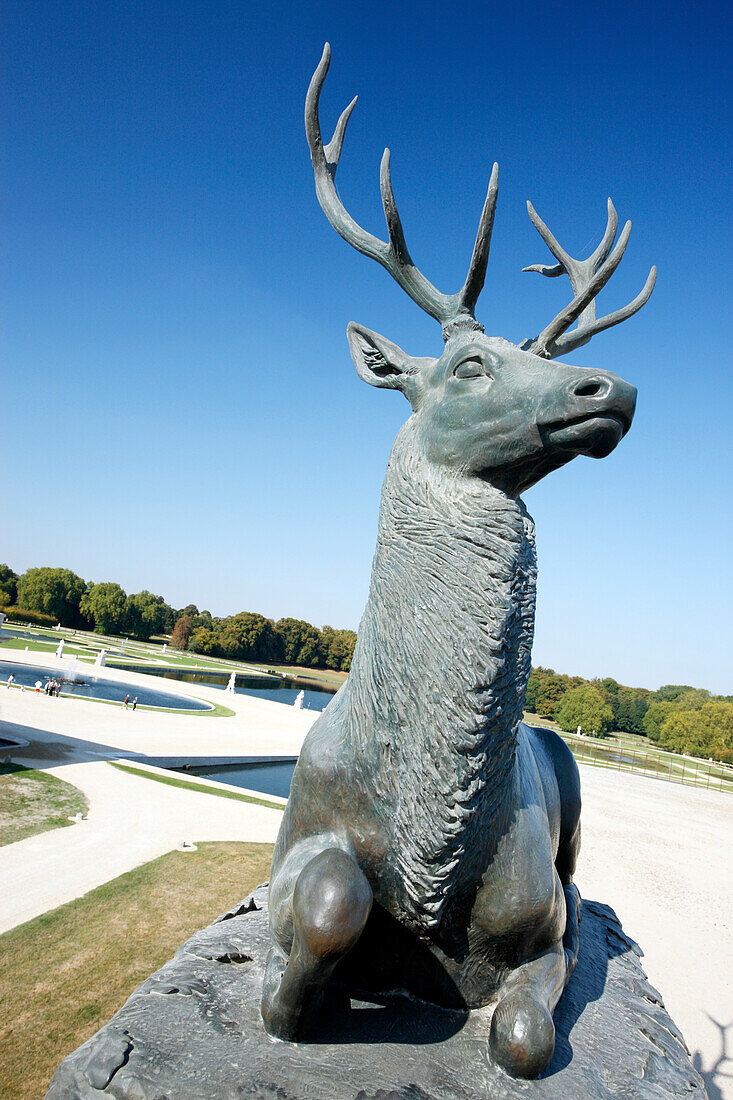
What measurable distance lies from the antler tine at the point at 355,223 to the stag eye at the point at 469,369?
42cm

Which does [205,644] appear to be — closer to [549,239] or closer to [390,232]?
[549,239]

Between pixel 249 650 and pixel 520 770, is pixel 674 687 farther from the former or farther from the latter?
pixel 520 770

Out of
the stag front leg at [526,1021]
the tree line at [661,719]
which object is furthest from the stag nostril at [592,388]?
the tree line at [661,719]

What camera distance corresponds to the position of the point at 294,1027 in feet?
6.73

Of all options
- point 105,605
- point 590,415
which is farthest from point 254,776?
point 105,605

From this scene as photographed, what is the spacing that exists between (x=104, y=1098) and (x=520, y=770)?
5.58 feet

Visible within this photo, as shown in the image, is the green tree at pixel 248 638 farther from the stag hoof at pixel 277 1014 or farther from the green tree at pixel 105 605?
the stag hoof at pixel 277 1014

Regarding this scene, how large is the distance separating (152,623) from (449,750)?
7546 cm

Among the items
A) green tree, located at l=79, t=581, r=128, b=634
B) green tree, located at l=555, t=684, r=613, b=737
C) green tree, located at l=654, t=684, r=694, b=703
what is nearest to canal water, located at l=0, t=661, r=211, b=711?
green tree, located at l=555, t=684, r=613, b=737

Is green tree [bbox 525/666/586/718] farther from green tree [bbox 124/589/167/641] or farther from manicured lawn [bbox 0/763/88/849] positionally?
manicured lawn [bbox 0/763/88/849]

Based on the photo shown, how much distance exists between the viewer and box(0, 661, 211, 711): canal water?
841 inches

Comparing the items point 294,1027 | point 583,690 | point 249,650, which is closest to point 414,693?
point 294,1027

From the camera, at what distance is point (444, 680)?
1848 millimetres

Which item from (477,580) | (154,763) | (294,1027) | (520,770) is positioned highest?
(477,580)
